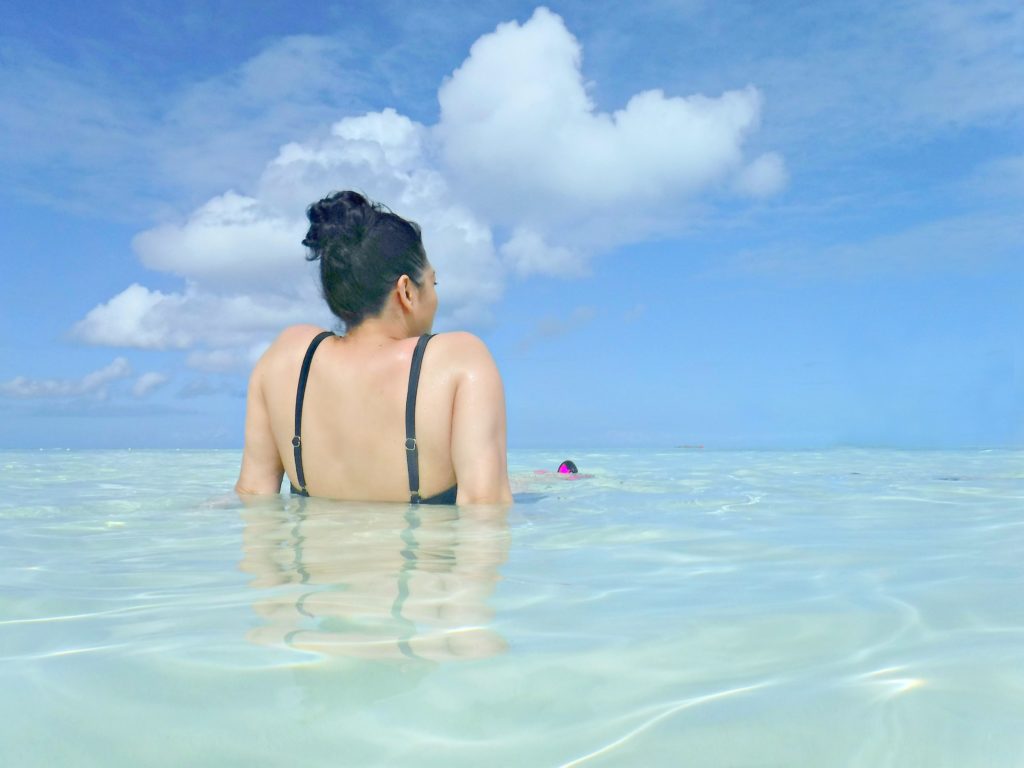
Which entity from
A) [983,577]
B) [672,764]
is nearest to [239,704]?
[672,764]

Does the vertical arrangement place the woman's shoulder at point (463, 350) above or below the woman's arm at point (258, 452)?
above

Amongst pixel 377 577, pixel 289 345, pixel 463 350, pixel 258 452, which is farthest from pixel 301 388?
pixel 377 577

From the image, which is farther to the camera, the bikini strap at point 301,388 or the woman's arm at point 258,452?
the woman's arm at point 258,452

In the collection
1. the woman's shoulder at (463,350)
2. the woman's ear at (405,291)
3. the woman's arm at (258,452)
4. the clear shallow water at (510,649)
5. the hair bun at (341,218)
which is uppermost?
the hair bun at (341,218)

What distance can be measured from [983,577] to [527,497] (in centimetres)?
315

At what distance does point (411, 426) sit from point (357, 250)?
90 centimetres

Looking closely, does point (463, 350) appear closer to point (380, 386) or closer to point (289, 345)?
point (380, 386)

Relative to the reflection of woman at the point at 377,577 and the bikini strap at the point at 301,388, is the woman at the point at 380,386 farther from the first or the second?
the reflection of woman at the point at 377,577

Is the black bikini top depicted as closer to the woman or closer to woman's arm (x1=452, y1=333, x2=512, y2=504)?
the woman

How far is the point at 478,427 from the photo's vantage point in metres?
3.72

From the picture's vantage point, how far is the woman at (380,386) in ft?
12.4

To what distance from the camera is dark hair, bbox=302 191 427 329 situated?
3875 millimetres

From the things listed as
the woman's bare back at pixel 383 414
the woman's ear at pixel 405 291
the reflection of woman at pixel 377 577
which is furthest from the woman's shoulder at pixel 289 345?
the reflection of woman at pixel 377 577

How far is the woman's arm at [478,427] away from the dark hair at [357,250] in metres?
0.49
